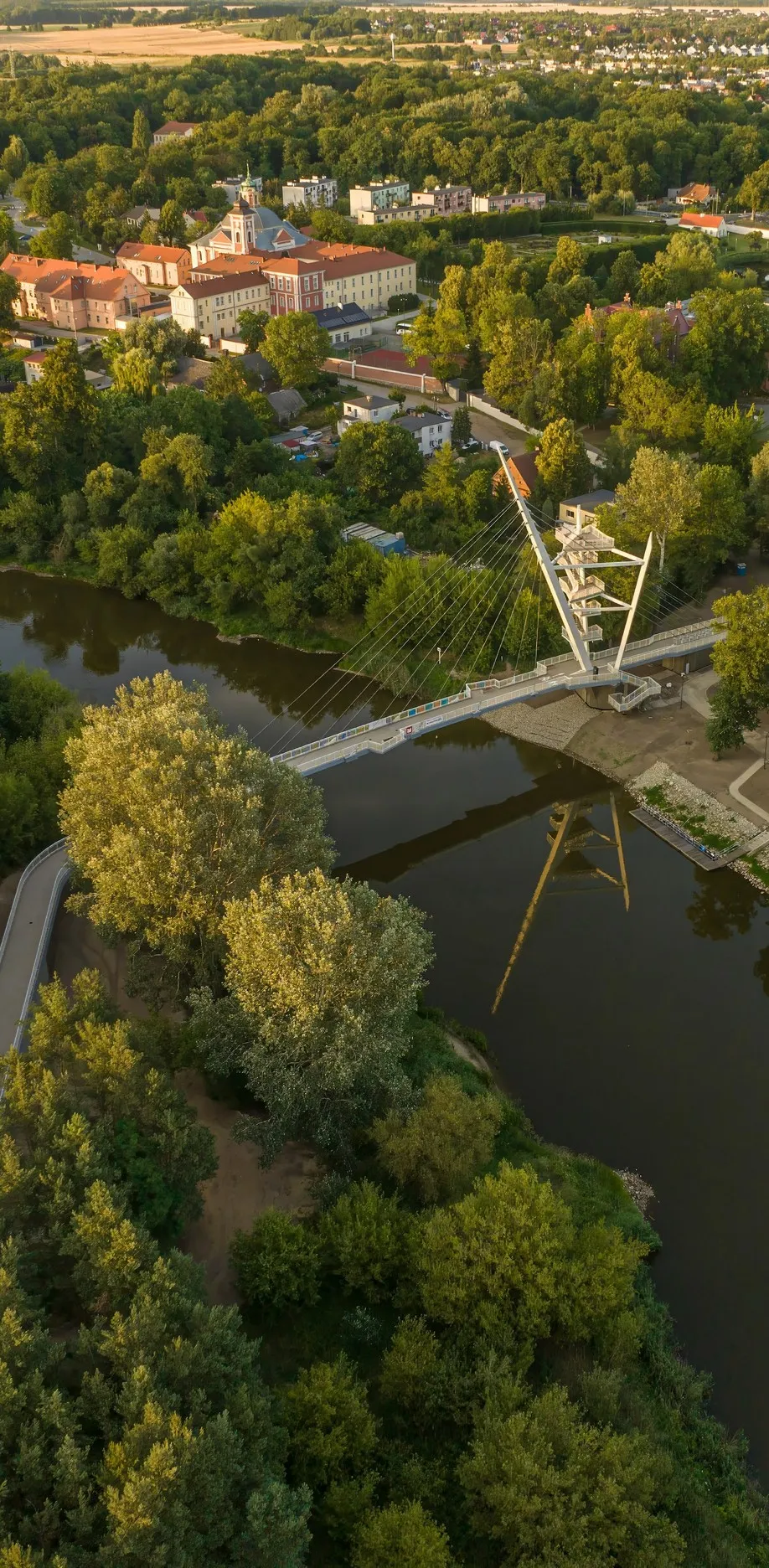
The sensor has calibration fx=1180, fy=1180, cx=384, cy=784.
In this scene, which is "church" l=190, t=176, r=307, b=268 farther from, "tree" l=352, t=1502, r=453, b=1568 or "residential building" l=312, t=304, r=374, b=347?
"tree" l=352, t=1502, r=453, b=1568

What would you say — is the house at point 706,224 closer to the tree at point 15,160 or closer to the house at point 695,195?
the house at point 695,195

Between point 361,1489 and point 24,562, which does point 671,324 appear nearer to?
point 24,562

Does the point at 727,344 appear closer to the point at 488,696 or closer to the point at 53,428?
the point at 53,428

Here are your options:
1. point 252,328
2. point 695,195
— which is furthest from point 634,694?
point 695,195

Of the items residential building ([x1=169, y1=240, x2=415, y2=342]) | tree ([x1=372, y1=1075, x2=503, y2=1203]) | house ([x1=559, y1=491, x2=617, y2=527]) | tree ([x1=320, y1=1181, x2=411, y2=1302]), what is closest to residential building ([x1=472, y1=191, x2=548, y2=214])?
residential building ([x1=169, y1=240, x2=415, y2=342])

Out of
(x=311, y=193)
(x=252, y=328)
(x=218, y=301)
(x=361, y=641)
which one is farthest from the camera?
(x=311, y=193)

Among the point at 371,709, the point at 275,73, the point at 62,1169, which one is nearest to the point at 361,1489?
the point at 62,1169

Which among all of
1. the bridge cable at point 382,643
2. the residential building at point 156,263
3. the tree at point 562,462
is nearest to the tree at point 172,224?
the residential building at point 156,263
